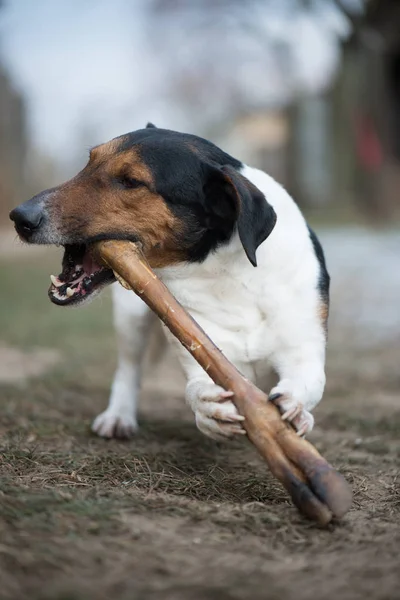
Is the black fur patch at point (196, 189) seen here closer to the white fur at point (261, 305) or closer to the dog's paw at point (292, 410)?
the white fur at point (261, 305)

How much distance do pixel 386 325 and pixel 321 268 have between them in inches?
192

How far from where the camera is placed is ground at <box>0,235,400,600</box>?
6.95ft

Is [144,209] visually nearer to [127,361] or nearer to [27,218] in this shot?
[27,218]

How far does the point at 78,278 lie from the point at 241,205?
725mm

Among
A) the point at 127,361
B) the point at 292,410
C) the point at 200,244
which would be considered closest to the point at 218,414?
the point at 292,410

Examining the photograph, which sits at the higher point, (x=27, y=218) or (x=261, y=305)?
(x=27, y=218)

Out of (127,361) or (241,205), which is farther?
(127,361)

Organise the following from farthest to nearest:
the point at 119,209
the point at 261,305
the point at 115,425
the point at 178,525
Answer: the point at 115,425, the point at 261,305, the point at 119,209, the point at 178,525

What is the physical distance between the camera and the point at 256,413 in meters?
2.82

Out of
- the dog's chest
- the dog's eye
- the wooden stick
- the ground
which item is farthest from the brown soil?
the dog's eye

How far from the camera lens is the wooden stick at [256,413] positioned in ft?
8.58

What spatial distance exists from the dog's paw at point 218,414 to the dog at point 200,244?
0.47ft

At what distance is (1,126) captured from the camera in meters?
16.6

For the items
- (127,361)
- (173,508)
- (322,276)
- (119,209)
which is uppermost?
(119,209)
